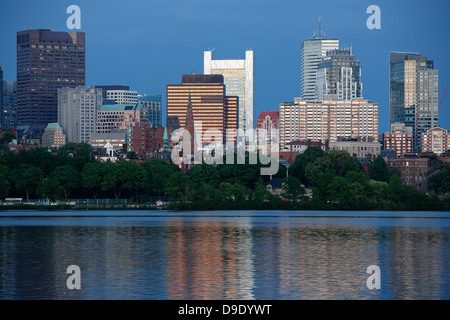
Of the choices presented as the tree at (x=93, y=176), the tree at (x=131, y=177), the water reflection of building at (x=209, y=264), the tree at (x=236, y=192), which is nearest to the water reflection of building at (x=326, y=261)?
the water reflection of building at (x=209, y=264)

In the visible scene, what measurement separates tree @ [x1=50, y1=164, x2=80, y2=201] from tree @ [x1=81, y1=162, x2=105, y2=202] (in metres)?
1.50

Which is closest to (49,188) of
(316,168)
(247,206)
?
(247,206)

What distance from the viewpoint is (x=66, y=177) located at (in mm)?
150875

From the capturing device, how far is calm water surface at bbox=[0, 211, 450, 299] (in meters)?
42.4

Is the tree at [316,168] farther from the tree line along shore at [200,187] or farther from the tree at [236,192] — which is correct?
the tree at [236,192]

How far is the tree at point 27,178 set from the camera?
148 meters

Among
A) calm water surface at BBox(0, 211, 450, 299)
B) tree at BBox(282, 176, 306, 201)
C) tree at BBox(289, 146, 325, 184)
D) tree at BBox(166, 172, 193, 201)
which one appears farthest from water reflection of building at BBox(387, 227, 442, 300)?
tree at BBox(289, 146, 325, 184)

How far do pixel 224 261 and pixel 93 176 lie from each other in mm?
97834

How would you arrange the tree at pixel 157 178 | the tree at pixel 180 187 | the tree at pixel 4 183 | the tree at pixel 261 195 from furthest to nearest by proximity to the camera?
the tree at pixel 157 178 → the tree at pixel 180 187 → the tree at pixel 261 195 → the tree at pixel 4 183

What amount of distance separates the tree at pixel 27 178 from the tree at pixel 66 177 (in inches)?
124

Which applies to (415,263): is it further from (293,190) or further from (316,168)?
(316,168)
